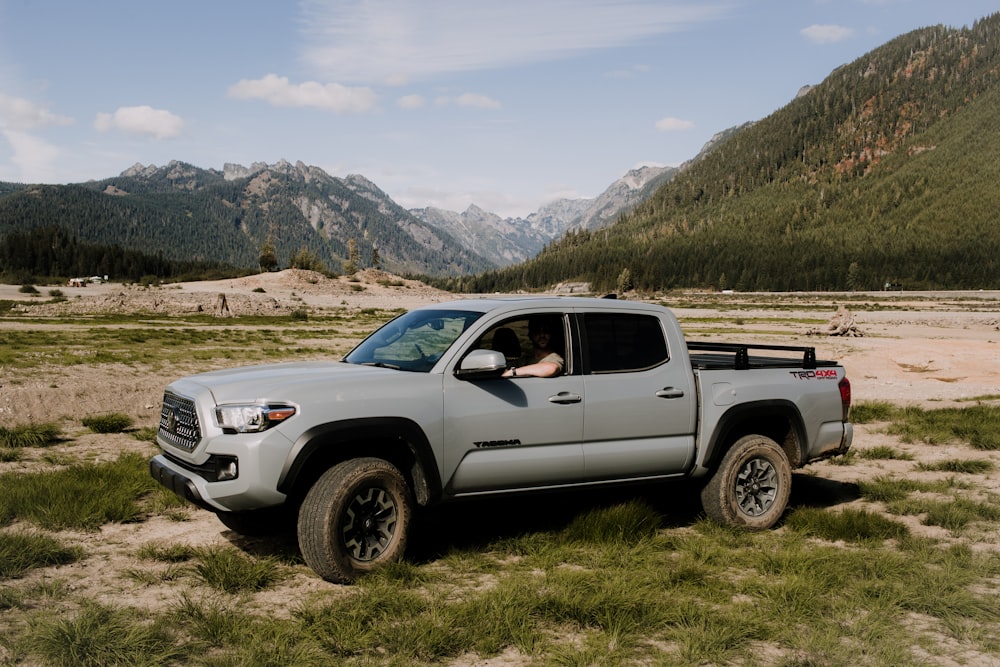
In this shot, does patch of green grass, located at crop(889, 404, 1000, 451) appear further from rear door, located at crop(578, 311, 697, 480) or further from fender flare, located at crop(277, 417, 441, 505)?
fender flare, located at crop(277, 417, 441, 505)

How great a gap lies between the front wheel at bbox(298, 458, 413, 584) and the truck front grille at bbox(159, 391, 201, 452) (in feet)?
3.31

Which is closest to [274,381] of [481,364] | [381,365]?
[381,365]

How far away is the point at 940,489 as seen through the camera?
341 inches

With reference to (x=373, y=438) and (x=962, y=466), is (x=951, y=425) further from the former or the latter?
(x=373, y=438)

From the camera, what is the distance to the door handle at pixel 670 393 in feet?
21.6

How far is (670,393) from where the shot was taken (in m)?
6.62

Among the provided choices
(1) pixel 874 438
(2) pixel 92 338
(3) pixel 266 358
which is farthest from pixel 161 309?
(1) pixel 874 438

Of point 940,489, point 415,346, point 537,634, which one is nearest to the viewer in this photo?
point 537,634

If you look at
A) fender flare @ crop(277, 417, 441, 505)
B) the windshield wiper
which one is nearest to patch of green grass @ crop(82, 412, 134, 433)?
the windshield wiper

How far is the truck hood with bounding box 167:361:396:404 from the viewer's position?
5.32 m

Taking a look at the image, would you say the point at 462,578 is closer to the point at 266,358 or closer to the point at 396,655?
the point at 396,655

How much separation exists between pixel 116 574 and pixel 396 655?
2609 millimetres

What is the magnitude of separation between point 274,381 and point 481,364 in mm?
1563

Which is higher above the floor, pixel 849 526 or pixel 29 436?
pixel 29 436
